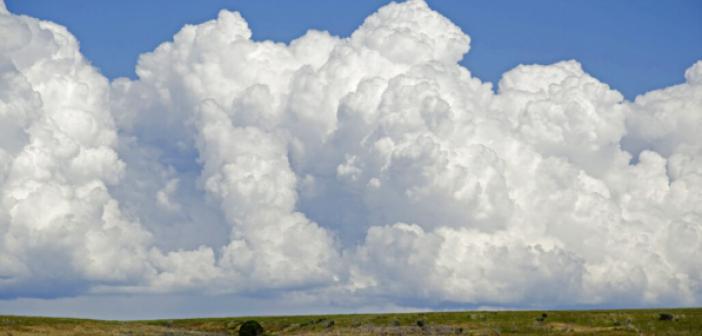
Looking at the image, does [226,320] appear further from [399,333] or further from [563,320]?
[563,320]

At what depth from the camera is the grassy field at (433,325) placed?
119 metres

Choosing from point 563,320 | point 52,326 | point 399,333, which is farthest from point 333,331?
point 52,326

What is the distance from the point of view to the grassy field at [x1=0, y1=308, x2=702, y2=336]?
119312 millimetres

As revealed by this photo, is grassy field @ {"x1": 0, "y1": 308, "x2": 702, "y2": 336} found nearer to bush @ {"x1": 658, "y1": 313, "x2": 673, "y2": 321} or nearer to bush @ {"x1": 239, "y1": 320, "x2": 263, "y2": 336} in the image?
bush @ {"x1": 658, "y1": 313, "x2": 673, "y2": 321}

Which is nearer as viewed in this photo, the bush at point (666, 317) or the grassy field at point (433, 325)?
the grassy field at point (433, 325)

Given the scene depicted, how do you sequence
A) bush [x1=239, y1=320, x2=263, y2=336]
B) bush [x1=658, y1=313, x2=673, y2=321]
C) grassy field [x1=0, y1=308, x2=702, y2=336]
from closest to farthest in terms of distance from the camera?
grassy field [x1=0, y1=308, x2=702, y2=336] → bush [x1=658, y1=313, x2=673, y2=321] → bush [x1=239, y1=320, x2=263, y2=336]

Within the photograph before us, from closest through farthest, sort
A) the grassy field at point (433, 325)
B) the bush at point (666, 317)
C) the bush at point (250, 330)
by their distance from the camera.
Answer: the grassy field at point (433, 325), the bush at point (666, 317), the bush at point (250, 330)

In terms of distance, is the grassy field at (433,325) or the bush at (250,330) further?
the bush at (250,330)

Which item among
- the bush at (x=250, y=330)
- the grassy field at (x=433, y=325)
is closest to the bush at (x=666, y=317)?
the grassy field at (x=433, y=325)

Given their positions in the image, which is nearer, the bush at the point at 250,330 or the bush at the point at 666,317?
the bush at the point at 666,317

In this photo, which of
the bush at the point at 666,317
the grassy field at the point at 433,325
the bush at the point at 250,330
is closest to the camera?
the grassy field at the point at 433,325

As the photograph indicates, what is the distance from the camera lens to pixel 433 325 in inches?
5276

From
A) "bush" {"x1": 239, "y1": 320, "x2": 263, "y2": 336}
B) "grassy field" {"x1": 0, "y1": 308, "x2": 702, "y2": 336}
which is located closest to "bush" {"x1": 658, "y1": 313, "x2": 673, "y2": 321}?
"grassy field" {"x1": 0, "y1": 308, "x2": 702, "y2": 336}

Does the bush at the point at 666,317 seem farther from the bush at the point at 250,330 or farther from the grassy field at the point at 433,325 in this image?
the bush at the point at 250,330
